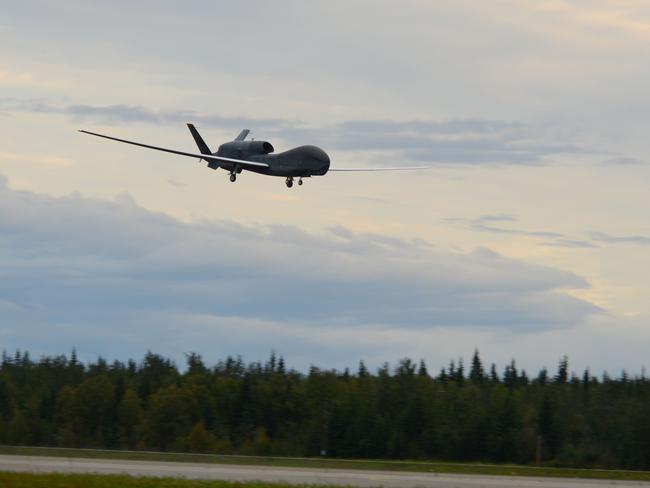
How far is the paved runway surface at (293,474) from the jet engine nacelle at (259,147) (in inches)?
558

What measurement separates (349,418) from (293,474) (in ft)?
287

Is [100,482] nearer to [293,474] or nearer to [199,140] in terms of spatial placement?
[293,474]

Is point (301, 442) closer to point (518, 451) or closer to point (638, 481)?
point (518, 451)

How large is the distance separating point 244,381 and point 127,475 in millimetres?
112914

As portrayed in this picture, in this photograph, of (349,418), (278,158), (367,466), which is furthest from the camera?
(349,418)

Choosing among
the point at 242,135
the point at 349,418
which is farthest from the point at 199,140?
the point at 349,418

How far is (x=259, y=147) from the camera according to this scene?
51.5 meters

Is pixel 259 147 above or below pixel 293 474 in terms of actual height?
above

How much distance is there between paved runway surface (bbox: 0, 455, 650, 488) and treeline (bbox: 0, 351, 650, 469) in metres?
57.6

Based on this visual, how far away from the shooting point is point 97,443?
165m

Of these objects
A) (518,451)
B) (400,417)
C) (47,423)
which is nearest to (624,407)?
(518,451)

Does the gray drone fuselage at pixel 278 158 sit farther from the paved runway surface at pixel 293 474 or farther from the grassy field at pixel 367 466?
the grassy field at pixel 367 466

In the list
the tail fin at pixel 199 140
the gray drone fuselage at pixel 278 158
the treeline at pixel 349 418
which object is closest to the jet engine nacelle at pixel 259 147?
the gray drone fuselage at pixel 278 158

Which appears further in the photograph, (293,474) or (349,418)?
(349,418)
